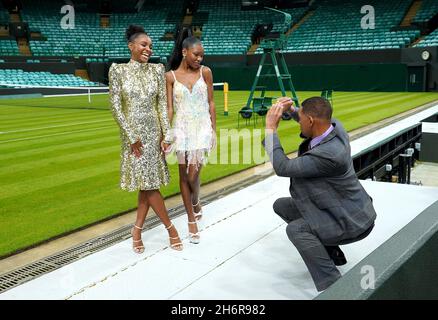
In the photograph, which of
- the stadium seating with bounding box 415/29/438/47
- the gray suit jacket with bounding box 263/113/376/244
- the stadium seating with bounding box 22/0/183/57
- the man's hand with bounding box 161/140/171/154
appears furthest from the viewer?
the stadium seating with bounding box 22/0/183/57

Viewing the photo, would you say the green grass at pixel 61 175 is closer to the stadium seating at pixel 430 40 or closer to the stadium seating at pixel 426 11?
the stadium seating at pixel 430 40

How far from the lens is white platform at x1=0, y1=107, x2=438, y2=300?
136 inches

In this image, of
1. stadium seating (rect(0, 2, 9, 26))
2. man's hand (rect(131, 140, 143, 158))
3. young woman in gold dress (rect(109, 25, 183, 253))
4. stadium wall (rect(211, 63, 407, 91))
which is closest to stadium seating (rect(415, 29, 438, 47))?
stadium wall (rect(211, 63, 407, 91))

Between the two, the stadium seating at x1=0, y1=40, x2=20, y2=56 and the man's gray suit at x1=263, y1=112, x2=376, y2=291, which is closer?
the man's gray suit at x1=263, y1=112, x2=376, y2=291

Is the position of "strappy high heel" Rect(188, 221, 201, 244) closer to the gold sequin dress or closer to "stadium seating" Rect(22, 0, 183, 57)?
the gold sequin dress

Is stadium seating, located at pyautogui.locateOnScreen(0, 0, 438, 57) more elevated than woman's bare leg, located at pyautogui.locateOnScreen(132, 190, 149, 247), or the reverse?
stadium seating, located at pyautogui.locateOnScreen(0, 0, 438, 57)

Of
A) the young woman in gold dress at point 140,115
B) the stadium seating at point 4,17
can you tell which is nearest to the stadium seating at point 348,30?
the stadium seating at point 4,17

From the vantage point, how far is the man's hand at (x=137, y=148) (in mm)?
4066

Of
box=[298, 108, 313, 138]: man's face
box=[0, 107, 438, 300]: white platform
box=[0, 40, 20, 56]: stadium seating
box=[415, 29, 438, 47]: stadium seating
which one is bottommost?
box=[0, 107, 438, 300]: white platform

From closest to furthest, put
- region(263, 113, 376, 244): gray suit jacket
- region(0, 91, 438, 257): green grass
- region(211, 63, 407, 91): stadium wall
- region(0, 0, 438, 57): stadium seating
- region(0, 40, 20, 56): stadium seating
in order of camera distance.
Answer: region(263, 113, 376, 244): gray suit jacket < region(0, 91, 438, 257): green grass < region(211, 63, 407, 91): stadium wall < region(0, 0, 438, 57): stadium seating < region(0, 40, 20, 56): stadium seating

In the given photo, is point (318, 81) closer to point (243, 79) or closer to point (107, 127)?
point (243, 79)

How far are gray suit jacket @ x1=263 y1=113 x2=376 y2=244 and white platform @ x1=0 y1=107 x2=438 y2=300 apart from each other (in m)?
0.54

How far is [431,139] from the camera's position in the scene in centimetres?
1002

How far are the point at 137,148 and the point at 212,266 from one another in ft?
3.98
